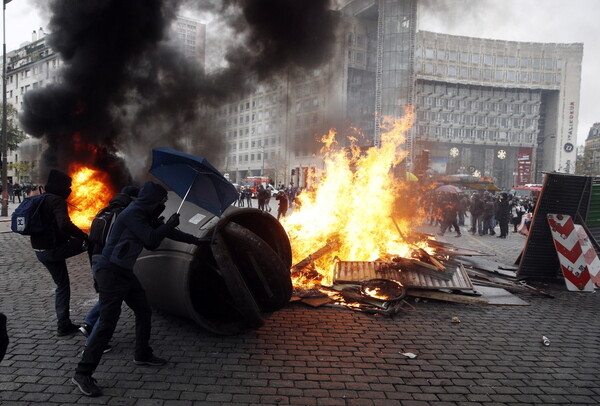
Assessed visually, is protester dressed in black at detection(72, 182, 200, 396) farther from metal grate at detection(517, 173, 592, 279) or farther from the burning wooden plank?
metal grate at detection(517, 173, 592, 279)

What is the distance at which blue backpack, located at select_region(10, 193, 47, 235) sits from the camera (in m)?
4.21

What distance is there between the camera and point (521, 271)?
756 centimetres

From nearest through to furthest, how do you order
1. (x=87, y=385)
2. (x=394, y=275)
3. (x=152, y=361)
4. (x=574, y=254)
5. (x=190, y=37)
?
(x=87, y=385), (x=152, y=361), (x=394, y=275), (x=574, y=254), (x=190, y=37)

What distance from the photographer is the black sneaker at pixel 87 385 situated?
314 centimetres

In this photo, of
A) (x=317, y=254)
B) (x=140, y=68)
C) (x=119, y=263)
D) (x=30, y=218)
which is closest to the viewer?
(x=119, y=263)

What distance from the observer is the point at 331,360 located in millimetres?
3947

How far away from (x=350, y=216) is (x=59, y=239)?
5.89m

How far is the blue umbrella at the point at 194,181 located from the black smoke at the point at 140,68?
8787 millimetres

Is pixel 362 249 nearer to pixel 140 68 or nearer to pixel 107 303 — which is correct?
pixel 107 303

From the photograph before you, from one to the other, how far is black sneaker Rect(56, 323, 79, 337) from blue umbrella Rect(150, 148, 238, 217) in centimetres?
212

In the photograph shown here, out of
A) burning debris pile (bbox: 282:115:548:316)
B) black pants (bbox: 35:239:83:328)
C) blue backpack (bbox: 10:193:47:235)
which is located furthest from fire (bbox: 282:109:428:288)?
blue backpack (bbox: 10:193:47:235)

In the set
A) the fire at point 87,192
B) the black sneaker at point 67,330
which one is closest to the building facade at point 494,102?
the fire at point 87,192

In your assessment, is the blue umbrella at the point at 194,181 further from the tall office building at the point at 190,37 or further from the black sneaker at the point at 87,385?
the tall office building at the point at 190,37

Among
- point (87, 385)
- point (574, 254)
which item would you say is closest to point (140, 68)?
point (87, 385)
